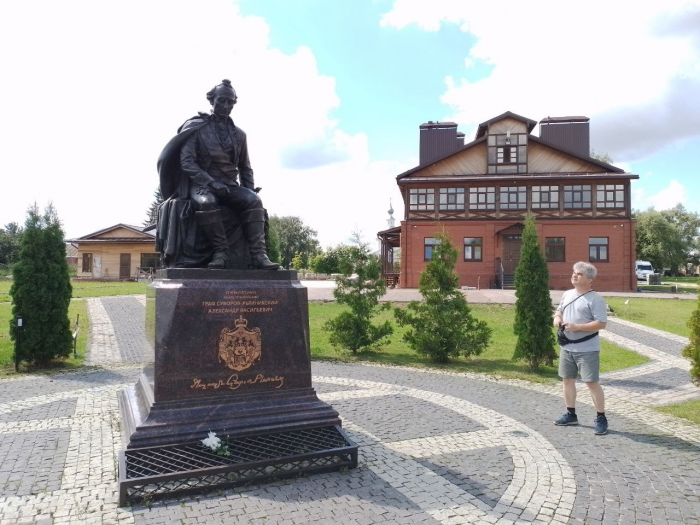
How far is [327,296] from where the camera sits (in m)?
23.2

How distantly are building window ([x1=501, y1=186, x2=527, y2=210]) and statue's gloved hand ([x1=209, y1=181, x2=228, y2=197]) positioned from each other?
101 feet

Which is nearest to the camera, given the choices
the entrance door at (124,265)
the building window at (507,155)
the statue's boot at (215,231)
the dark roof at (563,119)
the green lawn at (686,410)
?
the statue's boot at (215,231)

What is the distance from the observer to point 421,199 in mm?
34188

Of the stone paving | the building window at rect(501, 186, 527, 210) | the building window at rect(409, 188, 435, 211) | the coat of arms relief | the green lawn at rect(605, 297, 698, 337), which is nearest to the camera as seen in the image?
the stone paving

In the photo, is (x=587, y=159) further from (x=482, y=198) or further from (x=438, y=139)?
(x=438, y=139)

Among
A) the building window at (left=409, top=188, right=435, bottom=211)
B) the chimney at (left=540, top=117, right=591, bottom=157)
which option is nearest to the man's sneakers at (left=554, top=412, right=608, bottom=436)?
the building window at (left=409, top=188, right=435, bottom=211)

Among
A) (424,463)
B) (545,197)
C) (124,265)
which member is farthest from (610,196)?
(124,265)

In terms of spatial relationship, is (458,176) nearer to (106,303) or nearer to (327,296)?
(327,296)

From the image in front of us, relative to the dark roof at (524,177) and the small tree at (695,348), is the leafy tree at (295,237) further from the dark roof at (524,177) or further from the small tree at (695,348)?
the small tree at (695,348)

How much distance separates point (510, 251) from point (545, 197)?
15.0 ft

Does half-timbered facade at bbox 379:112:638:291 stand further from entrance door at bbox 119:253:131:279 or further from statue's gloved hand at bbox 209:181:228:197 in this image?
statue's gloved hand at bbox 209:181:228:197

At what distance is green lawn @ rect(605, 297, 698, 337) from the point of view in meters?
16.3

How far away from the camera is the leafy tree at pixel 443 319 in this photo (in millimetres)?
10078

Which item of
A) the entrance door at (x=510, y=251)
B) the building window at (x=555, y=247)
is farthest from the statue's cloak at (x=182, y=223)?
the building window at (x=555, y=247)
